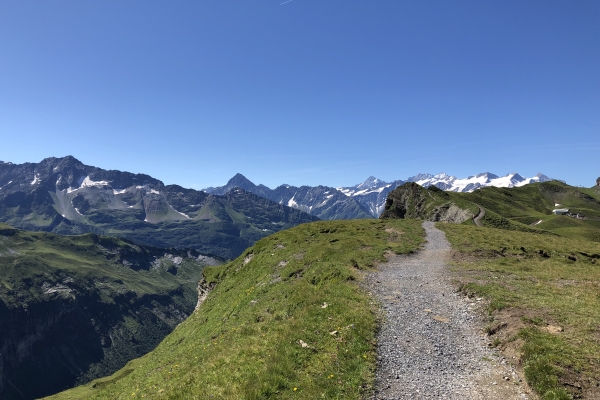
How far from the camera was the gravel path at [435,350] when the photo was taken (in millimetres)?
13883

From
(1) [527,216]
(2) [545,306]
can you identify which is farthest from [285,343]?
(1) [527,216]

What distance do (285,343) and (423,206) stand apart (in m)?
114

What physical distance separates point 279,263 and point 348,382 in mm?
31819

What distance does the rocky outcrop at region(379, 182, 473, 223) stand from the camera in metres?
107

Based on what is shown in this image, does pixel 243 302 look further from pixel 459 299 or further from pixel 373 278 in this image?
pixel 459 299

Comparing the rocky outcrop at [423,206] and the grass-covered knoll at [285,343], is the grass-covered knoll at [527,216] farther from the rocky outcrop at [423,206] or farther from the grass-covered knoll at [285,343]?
the grass-covered knoll at [285,343]

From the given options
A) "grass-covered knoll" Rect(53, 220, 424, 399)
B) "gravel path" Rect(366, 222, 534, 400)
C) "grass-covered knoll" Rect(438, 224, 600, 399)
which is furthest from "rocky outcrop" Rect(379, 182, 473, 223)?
"gravel path" Rect(366, 222, 534, 400)

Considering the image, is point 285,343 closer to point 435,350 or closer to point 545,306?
point 435,350

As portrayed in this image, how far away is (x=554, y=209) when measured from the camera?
7451 inches

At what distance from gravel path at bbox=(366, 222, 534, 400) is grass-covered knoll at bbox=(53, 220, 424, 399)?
113cm

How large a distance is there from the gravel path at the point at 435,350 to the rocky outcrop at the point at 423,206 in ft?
267

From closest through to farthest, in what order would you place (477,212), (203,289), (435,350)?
(435,350) < (203,289) < (477,212)

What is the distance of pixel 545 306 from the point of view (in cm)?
2133

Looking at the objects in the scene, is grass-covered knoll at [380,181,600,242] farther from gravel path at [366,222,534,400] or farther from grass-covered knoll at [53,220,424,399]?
gravel path at [366,222,534,400]
